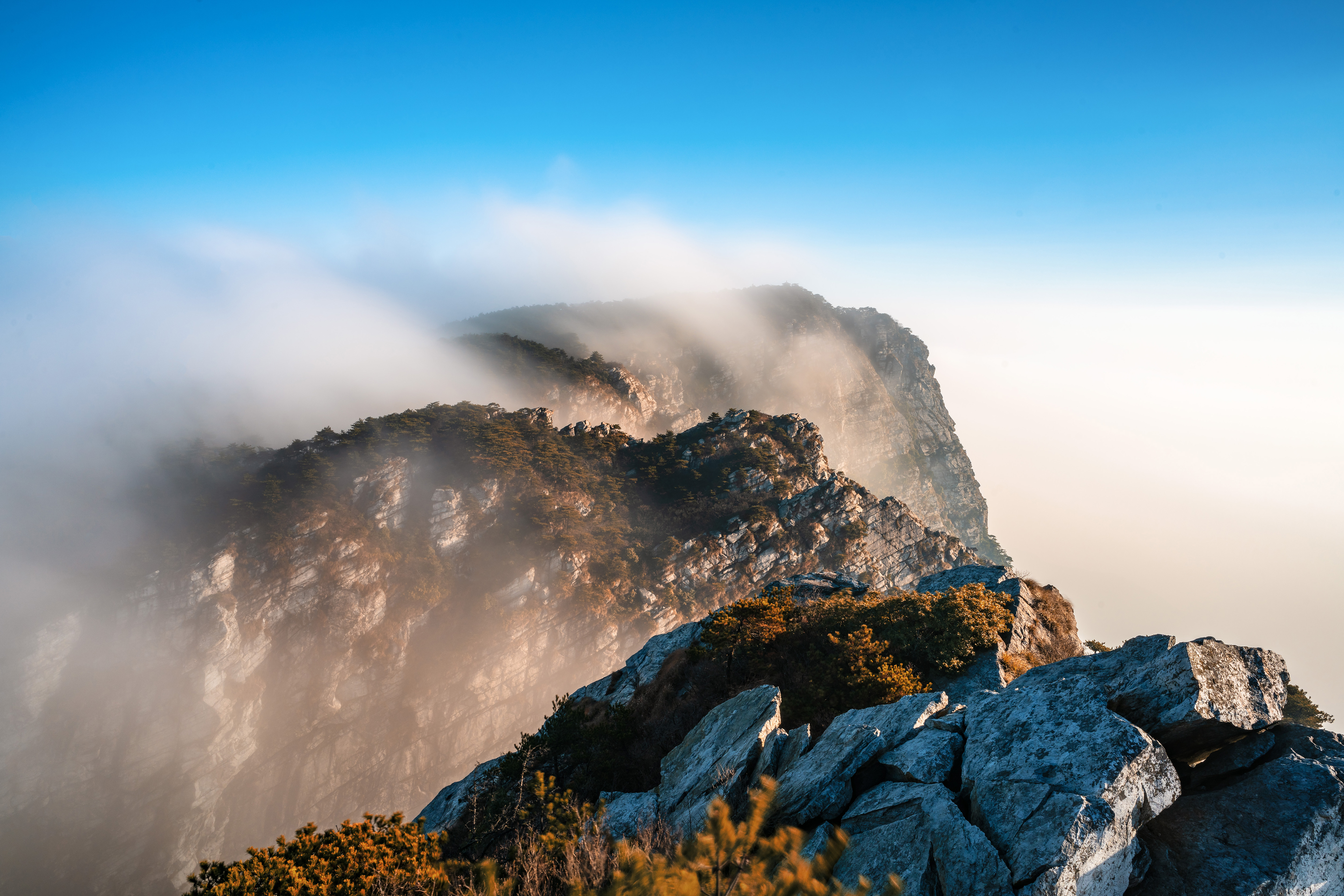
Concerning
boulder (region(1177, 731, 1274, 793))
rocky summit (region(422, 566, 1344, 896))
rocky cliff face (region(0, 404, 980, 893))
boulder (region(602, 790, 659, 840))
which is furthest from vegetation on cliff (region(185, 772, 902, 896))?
rocky cliff face (region(0, 404, 980, 893))

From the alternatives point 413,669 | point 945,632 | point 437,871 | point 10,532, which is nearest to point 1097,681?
point 945,632

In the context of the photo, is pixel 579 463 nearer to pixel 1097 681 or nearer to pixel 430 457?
pixel 430 457

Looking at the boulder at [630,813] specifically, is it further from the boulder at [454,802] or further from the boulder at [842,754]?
the boulder at [454,802]

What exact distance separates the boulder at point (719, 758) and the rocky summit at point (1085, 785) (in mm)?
64

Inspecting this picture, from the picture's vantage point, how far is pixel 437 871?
29.5 feet

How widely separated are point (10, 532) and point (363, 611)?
1286 inches

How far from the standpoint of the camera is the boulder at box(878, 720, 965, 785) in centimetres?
852

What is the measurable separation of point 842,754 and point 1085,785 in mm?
3922

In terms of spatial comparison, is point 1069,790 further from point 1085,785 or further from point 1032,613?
point 1032,613

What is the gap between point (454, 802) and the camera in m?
18.6

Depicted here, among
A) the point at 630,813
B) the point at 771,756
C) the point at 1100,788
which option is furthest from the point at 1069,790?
the point at 630,813

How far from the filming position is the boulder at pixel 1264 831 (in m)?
6.09

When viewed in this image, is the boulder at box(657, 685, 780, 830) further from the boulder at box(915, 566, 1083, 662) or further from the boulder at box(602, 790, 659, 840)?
the boulder at box(915, 566, 1083, 662)

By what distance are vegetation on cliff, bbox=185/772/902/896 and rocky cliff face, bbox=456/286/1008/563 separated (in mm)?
86189
